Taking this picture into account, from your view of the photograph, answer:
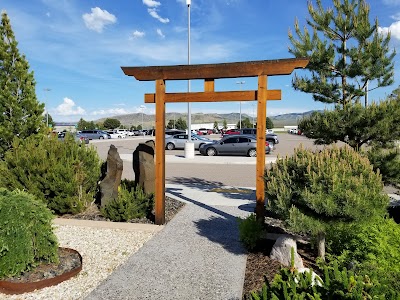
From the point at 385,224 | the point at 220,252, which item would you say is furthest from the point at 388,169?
the point at 220,252

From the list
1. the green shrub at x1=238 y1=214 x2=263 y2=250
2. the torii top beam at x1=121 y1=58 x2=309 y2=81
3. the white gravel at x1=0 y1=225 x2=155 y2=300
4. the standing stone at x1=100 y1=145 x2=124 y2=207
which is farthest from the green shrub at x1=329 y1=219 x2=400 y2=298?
the standing stone at x1=100 y1=145 x2=124 y2=207

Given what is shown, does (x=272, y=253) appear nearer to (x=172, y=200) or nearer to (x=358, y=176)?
(x=358, y=176)

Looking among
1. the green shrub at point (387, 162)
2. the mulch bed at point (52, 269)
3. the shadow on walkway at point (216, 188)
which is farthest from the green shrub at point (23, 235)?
the green shrub at point (387, 162)

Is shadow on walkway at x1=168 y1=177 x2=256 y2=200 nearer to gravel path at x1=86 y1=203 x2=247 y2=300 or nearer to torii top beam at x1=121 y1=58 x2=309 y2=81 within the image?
gravel path at x1=86 y1=203 x2=247 y2=300

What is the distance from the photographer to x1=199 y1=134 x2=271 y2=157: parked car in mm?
20719

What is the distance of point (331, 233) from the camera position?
504 cm

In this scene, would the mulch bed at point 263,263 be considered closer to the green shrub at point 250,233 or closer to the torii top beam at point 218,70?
the green shrub at point 250,233

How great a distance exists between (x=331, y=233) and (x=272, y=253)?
3.49 feet

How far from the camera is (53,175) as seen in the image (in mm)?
6969

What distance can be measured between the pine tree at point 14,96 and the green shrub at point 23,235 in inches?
222

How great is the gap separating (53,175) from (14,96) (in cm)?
357

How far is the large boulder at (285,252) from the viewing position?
4.46 m

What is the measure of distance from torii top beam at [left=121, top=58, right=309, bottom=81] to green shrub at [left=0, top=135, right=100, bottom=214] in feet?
8.57

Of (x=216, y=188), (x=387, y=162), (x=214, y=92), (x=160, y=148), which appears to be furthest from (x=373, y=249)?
(x=216, y=188)
